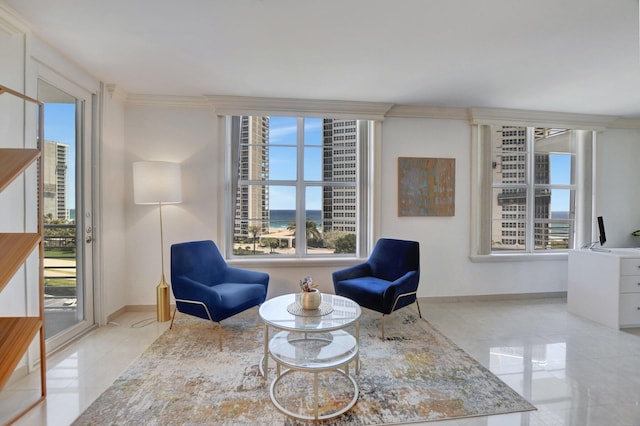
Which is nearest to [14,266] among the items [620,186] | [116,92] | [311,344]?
[311,344]

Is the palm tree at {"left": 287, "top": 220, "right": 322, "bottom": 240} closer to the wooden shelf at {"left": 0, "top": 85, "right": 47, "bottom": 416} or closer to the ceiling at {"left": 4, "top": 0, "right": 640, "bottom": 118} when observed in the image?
the ceiling at {"left": 4, "top": 0, "right": 640, "bottom": 118}

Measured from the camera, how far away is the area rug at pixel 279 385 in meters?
1.70

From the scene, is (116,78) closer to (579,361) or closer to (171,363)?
(171,363)

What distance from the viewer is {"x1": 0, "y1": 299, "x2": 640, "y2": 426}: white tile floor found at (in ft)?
5.70

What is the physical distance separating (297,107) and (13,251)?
9.20 ft

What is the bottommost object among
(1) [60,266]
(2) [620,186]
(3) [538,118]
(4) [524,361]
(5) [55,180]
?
(4) [524,361]

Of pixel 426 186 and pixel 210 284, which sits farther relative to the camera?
pixel 426 186

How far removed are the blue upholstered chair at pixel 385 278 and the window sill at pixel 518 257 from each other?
1.18m

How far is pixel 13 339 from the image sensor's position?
164 cm

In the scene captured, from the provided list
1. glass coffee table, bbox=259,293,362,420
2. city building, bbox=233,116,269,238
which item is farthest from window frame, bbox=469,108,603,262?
city building, bbox=233,116,269,238

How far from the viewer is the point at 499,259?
12.5ft

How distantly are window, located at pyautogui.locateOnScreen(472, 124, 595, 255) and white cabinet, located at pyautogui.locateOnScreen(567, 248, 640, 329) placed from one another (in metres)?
0.72

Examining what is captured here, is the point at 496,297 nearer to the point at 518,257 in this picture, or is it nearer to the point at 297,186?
the point at 518,257

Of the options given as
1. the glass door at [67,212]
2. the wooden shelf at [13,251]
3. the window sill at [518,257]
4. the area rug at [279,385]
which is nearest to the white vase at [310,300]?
the area rug at [279,385]
